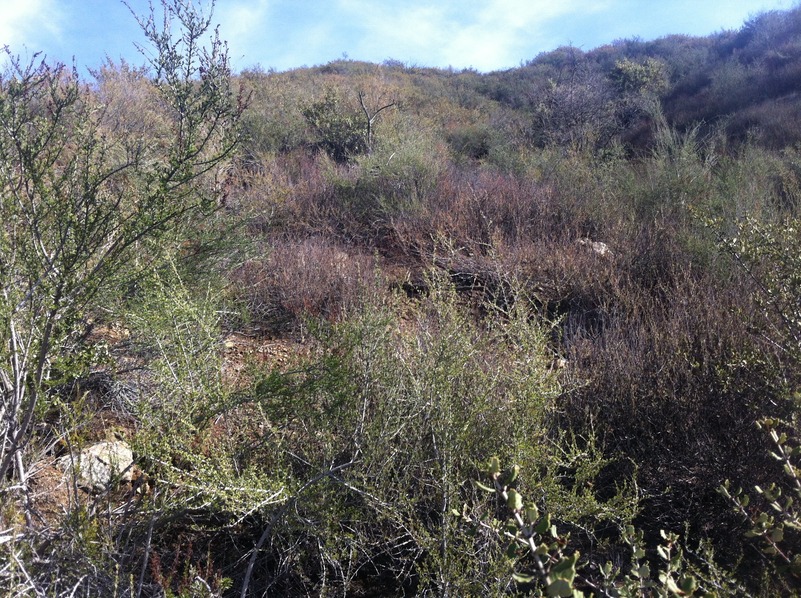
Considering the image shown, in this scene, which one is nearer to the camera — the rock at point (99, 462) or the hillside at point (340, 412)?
the hillside at point (340, 412)

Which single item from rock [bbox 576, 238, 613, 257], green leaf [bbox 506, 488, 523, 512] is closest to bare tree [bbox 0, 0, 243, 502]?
green leaf [bbox 506, 488, 523, 512]

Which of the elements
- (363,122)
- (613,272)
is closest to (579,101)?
(363,122)

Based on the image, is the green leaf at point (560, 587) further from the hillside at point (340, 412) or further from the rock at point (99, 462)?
the rock at point (99, 462)

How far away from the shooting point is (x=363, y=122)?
12141 mm

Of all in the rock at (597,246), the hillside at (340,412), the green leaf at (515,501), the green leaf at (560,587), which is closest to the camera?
the green leaf at (560,587)

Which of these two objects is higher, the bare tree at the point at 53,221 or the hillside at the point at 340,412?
the bare tree at the point at 53,221

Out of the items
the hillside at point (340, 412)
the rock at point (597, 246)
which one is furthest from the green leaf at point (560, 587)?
the rock at point (597, 246)

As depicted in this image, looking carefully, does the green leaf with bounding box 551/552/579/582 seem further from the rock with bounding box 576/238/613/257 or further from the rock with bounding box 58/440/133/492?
the rock with bounding box 576/238/613/257

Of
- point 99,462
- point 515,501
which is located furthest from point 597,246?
point 515,501

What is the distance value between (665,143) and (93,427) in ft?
27.1

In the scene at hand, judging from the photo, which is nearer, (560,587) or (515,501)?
(560,587)

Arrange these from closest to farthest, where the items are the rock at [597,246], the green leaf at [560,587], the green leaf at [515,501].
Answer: the green leaf at [560,587] → the green leaf at [515,501] → the rock at [597,246]

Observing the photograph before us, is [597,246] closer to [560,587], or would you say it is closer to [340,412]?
[340,412]

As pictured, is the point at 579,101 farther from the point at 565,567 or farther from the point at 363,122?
the point at 565,567
